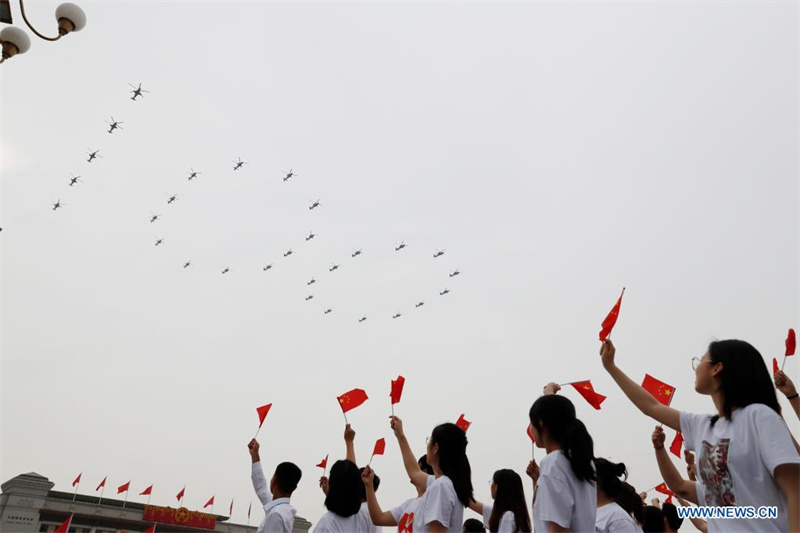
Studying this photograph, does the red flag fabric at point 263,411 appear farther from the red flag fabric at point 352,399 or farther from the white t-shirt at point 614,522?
the white t-shirt at point 614,522

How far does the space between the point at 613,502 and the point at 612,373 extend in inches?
83.0

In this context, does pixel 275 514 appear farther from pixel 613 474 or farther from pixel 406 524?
pixel 613 474

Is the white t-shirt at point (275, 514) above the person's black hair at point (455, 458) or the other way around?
the other way around

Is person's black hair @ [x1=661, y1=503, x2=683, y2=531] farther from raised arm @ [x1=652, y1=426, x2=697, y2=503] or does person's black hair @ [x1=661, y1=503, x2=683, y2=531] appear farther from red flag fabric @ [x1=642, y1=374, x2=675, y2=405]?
raised arm @ [x1=652, y1=426, x2=697, y2=503]

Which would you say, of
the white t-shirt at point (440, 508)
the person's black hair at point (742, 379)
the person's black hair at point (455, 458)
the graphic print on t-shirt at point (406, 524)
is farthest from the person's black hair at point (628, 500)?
the person's black hair at point (742, 379)

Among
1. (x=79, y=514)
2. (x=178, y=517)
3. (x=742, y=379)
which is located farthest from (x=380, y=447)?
(x=178, y=517)

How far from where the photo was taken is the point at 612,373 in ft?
11.6

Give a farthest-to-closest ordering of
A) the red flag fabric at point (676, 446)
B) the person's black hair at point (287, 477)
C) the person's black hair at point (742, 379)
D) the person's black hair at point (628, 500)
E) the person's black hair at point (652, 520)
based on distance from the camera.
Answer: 1. the red flag fabric at point (676, 446)
2. the person's black hair at point (287, 477)
3. the person's black hair at point (652, 520)
4. the person's black hair at point (628, 500)
5. the person's black hair at point (742, 379)

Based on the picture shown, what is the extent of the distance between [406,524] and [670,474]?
244 centimetres

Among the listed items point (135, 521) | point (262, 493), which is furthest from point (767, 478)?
point (135, 521)

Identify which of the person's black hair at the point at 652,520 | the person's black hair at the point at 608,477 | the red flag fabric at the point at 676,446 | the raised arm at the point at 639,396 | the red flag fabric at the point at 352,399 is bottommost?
the person's black hair at the point at 652,520

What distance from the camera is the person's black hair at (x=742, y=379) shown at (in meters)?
2.82

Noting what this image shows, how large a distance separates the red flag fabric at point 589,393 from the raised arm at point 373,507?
93.3 inches

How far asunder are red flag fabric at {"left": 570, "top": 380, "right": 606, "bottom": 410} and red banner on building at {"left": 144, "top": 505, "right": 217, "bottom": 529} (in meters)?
A: 45.6
